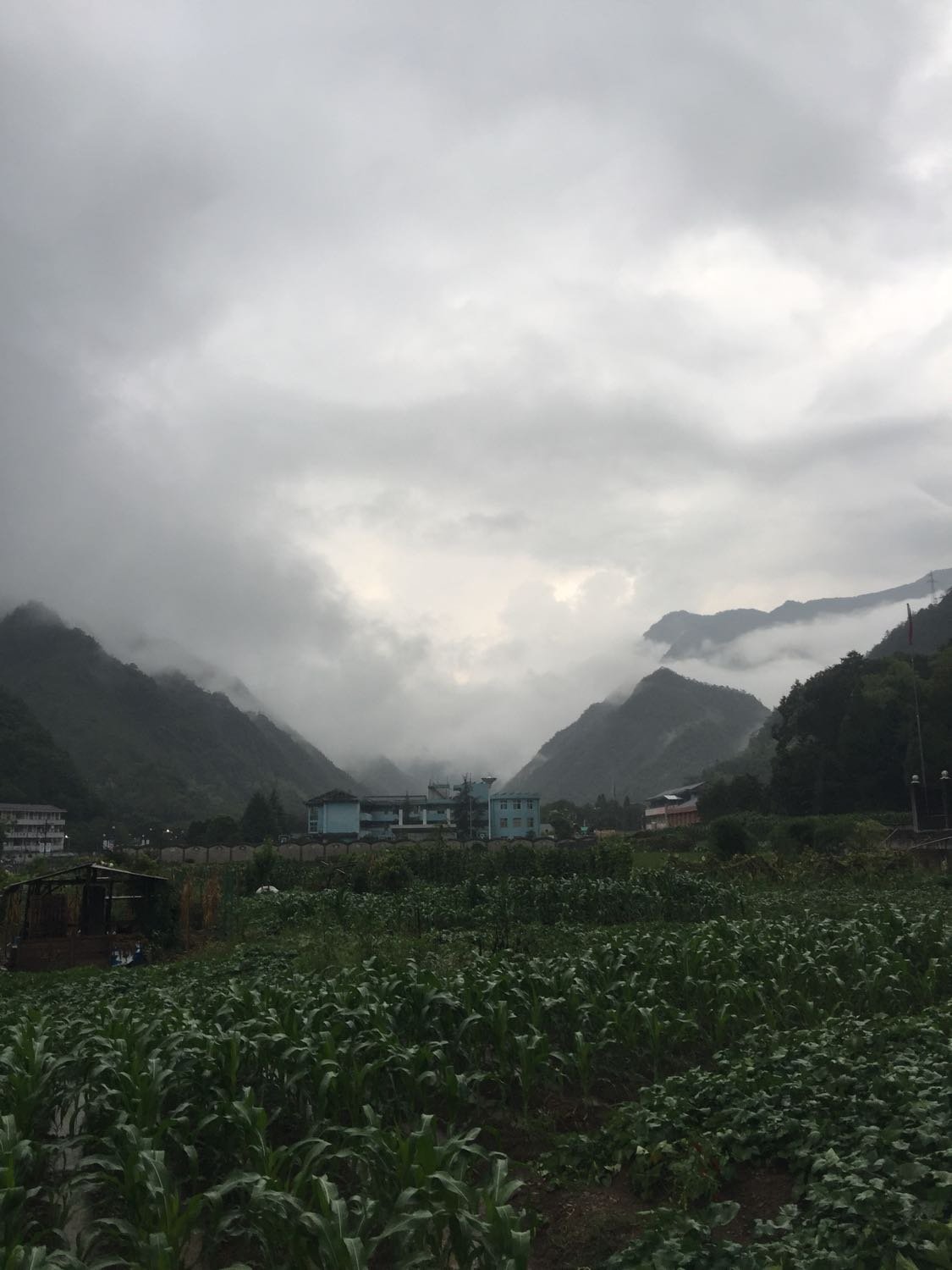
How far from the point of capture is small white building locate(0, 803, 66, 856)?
91.8m

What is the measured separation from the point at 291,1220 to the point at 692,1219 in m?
2.14

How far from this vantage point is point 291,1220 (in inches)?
195

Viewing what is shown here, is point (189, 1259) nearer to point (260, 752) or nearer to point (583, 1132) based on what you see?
point (583, 1132)

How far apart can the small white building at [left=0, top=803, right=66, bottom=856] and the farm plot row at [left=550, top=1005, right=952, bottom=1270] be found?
94.2 m

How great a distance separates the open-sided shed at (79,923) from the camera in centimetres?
1966

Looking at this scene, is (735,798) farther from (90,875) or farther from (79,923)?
(90,875)

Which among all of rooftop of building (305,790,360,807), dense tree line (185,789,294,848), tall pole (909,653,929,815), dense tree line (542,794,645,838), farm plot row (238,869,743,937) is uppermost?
tall pole (909,653,929,815)

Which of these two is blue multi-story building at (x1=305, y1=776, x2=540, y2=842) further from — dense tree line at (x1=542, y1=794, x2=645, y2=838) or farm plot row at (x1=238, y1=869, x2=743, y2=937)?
farm plot row at (x1=238, y1=869, x2=743, y2=937)

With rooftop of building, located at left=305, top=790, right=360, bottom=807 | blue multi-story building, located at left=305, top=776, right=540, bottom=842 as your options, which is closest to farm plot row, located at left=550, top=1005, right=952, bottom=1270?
blue multi-story building, located at left=305, top=776, right=540, bottom=842

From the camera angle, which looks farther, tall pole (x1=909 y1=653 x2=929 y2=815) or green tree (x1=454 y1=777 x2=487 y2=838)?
green tree (x1=454 y1=777 x2=487 y2=838)

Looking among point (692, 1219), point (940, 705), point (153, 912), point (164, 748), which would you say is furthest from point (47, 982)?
point (164, 748)

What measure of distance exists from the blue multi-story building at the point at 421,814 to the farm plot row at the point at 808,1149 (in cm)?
9189

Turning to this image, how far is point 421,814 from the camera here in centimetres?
11388

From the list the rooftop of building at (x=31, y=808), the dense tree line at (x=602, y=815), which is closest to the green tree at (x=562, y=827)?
the dense tree line at (x=602, y=815)
